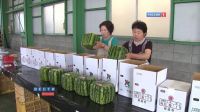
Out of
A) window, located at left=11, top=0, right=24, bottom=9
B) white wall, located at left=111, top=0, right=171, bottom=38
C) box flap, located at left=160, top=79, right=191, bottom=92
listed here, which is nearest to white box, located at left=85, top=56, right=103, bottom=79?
box flap, located at left=160, top=79, right=191, bottom=92

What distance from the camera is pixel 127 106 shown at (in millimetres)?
1546

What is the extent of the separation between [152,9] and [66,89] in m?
2.71

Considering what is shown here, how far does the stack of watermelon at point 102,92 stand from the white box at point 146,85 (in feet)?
0.62

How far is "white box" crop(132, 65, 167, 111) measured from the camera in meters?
1.38

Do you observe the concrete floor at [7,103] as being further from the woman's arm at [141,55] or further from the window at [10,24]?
the window at [10,24]

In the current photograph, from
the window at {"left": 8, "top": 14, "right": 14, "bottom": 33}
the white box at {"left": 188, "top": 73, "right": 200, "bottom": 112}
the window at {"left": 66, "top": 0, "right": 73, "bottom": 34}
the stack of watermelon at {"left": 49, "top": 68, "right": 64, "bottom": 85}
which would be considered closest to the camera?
the white box at {"left": 188, "top": 73, "right": 200, "bottom": 112}

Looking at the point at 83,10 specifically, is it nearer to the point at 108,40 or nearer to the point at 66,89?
the point at 108,40

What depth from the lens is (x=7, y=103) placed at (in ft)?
12.8

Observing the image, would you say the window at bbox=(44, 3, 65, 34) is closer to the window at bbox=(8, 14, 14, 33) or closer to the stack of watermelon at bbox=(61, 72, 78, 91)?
the window at bbox=(8, 14, 14, 33)

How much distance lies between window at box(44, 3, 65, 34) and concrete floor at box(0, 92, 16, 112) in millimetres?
2907

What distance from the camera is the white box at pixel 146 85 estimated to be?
138cm

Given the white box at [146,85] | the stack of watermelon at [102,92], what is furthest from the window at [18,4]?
the white box at [146,85]

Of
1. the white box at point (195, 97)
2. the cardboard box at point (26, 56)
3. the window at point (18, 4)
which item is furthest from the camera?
the window at point (18, 4)

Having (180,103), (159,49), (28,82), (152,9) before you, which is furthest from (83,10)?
(180,103)
